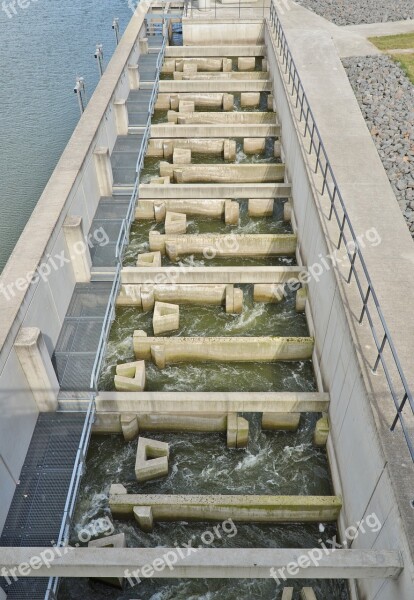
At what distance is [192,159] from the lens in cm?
1997

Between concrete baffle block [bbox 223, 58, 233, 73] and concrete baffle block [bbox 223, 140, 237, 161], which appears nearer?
concrete baffle block [bbox 223, 140, 237, 161]

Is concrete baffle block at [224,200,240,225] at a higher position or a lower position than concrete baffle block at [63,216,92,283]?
lower

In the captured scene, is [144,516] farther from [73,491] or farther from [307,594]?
[307,594]

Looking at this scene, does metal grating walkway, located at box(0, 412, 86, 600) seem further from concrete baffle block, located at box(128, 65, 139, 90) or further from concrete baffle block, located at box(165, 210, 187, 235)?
concrete baffle block, located at box(128, 65, 139, 90)

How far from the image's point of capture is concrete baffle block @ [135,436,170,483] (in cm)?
1028

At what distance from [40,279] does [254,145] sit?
12033 millimetres

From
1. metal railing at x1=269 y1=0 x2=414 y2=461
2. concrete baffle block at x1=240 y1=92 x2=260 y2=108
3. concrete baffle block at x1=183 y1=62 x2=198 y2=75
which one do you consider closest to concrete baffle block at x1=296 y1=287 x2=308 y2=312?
metal railing at x1=269 y1=0 x2=414 y2=461

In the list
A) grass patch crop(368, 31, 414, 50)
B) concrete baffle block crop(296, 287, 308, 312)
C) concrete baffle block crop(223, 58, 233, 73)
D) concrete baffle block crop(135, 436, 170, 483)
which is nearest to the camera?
concrete baffle block crop(135, 436, 170, 483)

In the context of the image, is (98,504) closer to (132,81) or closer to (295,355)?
(295,355)

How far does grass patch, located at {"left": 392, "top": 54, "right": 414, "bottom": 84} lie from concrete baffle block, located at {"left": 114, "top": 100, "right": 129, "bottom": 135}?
1001cm

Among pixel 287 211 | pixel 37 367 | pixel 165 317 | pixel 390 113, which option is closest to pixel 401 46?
pixel 390 113

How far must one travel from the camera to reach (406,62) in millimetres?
18875

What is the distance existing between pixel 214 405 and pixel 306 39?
59.9 ft

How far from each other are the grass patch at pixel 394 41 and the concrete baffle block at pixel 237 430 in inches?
672
